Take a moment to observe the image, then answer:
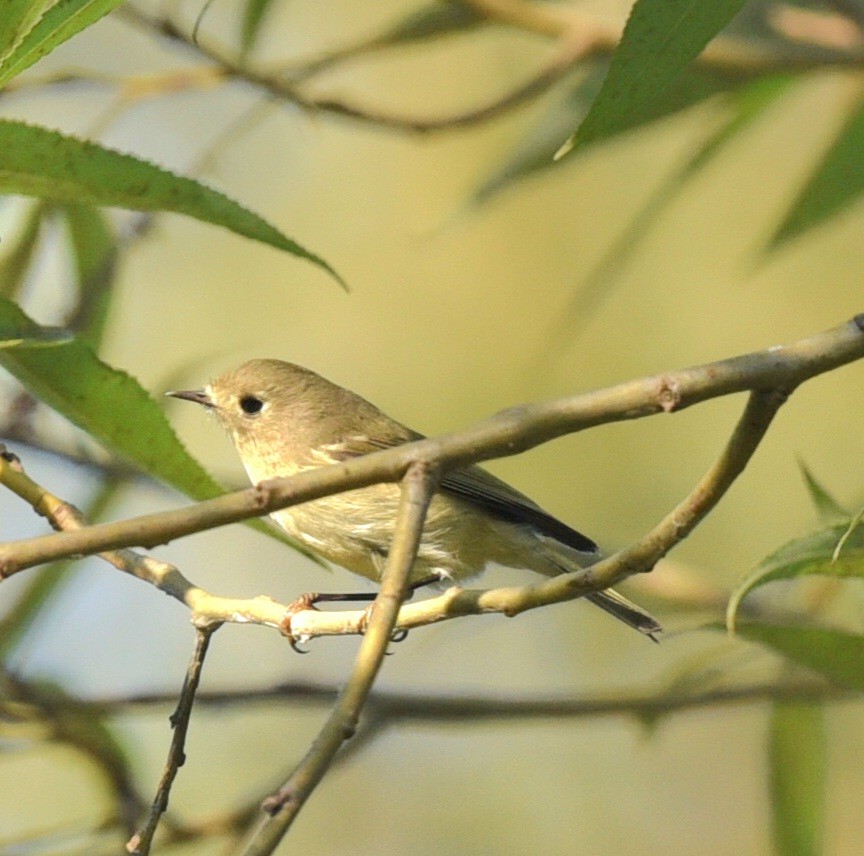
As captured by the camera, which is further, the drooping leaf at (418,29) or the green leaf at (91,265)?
the drooping leaf at (418,29)

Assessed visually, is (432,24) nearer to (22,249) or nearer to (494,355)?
(22,249)

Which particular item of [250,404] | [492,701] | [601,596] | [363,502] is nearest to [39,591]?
[363,502]

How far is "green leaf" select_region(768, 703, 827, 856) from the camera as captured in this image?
222cm

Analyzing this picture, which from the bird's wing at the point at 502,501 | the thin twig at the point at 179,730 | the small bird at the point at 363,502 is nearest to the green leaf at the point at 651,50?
the thin twig at the point at 179,730

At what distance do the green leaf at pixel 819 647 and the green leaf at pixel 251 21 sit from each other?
4.36ft

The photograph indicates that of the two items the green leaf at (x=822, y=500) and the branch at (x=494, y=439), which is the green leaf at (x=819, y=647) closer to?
the green leaf at (x=822, y=500)

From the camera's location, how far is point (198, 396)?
2.98 m

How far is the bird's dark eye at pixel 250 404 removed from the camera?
117 inches

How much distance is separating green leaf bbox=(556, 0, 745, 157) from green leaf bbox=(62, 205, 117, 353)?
1.08m

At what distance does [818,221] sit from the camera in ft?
8.55

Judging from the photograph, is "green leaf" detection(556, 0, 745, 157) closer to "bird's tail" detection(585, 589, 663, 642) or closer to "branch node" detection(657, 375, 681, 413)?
"branch node" detection(657, 375, 681, 413)

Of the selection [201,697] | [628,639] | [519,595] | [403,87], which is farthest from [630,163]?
[519,595]

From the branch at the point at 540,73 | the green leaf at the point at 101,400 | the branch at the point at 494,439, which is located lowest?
the branch at the point at 494,439

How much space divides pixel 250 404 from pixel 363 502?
0.65 metres
